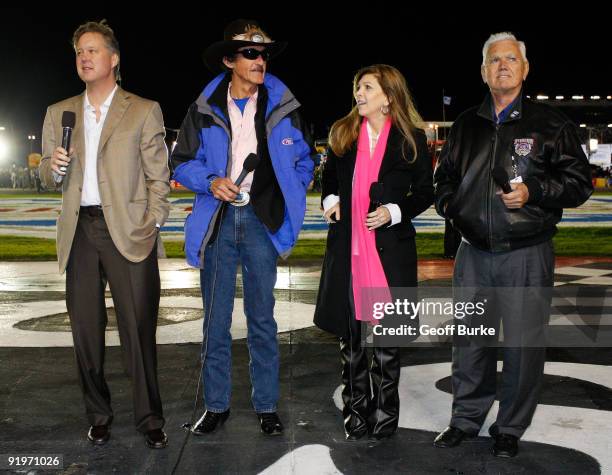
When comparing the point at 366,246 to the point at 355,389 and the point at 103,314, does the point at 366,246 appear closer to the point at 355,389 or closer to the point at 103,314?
the point at 355,389

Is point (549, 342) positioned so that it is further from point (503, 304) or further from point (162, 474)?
point (162, 474)

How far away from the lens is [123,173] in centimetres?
429

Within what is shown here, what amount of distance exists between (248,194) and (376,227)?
74cm

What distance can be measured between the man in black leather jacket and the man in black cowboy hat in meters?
0.96

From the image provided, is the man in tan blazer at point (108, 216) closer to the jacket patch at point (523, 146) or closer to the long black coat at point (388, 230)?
the long black coat at point (388, 230)

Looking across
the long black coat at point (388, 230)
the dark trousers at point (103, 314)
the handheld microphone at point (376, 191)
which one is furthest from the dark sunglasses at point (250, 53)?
the dark trousers at point (103, 314)

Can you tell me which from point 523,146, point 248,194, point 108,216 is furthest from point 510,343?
point 108,216

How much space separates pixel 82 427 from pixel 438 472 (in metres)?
2.05

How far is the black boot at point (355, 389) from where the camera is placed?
14.5ft

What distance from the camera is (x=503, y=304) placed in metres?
4.36

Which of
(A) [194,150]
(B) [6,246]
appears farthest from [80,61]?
(B) [6,246]

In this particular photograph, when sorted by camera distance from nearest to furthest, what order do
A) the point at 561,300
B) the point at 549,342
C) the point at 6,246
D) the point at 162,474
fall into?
the point at 162,474 < the point at 549,342 < the point at 561,300 < the point at 6,246

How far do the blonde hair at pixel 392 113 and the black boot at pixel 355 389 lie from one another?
1.11m

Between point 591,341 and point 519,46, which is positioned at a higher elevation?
point 519,46
